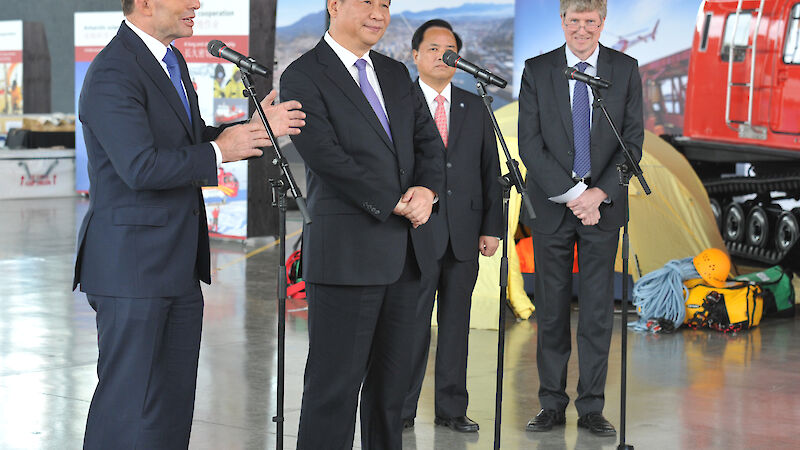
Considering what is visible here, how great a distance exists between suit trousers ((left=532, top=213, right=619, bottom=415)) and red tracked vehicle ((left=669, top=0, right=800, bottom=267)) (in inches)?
169

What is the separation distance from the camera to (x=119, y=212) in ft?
9.58

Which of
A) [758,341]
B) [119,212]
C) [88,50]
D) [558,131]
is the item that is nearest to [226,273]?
[758,341]

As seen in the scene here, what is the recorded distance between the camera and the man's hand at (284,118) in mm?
2926

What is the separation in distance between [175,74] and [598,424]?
2.46m

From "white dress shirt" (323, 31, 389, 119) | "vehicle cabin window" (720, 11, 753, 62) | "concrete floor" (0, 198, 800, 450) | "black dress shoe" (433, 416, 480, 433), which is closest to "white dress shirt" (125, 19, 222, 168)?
"white dress shirt" (323, 31, 389, 119)

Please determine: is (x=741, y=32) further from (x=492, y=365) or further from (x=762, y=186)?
(x=492, y=365)

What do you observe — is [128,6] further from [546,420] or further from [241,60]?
[546,420]

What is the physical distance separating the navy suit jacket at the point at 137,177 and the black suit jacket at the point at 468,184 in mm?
1709

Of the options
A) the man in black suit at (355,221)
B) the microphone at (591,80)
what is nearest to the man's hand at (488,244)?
the microphone at (591,80)

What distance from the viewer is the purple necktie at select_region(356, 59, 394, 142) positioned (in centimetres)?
327

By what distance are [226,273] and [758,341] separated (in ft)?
14.5

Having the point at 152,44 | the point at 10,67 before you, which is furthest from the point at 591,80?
the point at 10,67

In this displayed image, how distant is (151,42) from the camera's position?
299 cm

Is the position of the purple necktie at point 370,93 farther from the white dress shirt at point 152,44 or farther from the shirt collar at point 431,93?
the shirt collar at point 431,93
